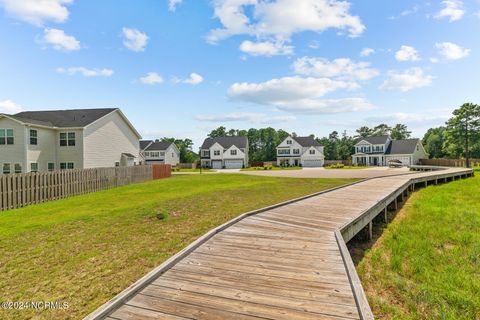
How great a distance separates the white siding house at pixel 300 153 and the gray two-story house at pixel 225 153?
9.98 metres

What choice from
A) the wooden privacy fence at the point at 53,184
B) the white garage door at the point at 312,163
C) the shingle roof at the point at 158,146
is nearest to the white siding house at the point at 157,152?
the shingle roof at the point at 158,146

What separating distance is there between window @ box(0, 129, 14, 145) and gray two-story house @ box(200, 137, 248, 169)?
4624 centimetres

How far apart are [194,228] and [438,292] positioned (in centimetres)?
593

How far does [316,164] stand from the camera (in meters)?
64.1

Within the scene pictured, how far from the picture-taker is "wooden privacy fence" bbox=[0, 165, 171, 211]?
11698 millimetres

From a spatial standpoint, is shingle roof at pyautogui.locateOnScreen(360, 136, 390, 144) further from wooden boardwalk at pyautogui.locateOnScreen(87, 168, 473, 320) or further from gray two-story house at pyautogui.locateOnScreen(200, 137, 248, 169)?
wooden boardwalk at pyautogui.locateOnScreen(87, 168, 473, 320)

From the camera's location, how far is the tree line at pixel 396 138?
4097 centimetres

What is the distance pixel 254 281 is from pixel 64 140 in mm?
27037

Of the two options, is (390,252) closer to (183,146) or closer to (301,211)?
(301,211)

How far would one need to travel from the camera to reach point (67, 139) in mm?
24641

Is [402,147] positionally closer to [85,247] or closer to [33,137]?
[33,137]

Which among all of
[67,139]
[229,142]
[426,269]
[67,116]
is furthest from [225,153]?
[426,269]

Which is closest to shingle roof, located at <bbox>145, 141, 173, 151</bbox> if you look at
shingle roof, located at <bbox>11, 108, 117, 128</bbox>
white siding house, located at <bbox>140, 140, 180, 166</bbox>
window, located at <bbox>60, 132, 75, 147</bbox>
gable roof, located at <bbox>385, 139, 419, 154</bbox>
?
white siding house, located at <bbox>140, 140, 180, 166</bbox>

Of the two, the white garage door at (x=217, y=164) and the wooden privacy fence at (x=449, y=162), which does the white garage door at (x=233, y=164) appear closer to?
the white garage door at (x=217, y=164)
